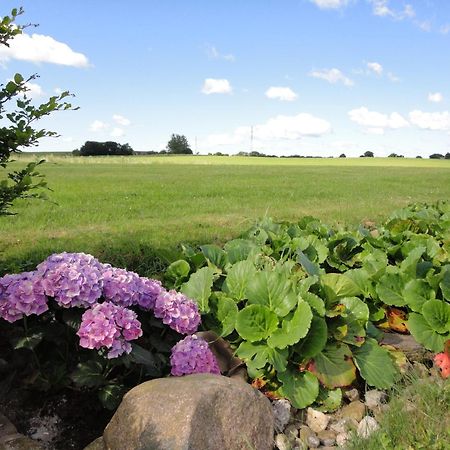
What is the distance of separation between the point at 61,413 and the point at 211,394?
3.15 ft

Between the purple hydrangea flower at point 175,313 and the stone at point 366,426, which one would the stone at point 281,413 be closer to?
the stone at point 366,426

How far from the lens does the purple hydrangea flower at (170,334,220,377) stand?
2.99 m

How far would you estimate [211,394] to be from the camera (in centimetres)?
253

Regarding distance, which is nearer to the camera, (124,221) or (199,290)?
(199,290)

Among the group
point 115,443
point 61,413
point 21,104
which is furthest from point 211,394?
point 21,104

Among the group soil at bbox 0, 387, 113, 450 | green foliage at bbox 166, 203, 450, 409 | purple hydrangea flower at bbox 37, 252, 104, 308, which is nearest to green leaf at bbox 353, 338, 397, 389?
green foliage at bbox 166, 203, 450, 409

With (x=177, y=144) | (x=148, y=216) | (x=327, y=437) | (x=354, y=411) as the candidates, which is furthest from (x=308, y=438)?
(x=177, y=144)

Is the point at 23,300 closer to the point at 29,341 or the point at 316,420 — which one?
the point at 29,341

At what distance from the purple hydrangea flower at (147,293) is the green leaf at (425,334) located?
5.56 feet

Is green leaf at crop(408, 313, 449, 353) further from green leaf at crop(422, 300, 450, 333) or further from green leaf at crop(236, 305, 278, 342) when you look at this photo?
Result: green leaf at crop(236, 305, 278, 342)

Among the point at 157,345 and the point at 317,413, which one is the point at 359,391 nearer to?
the point at 317,413

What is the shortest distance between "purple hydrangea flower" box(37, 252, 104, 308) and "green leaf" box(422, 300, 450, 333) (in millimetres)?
2141

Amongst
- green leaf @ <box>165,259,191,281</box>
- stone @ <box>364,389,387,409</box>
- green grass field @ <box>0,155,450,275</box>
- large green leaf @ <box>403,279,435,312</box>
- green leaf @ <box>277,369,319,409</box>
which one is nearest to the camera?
green leaf @ <box>277,369,319,409</box>

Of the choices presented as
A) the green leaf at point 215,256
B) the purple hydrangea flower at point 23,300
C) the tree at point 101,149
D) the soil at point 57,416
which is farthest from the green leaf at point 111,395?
the tree at point 101,149
